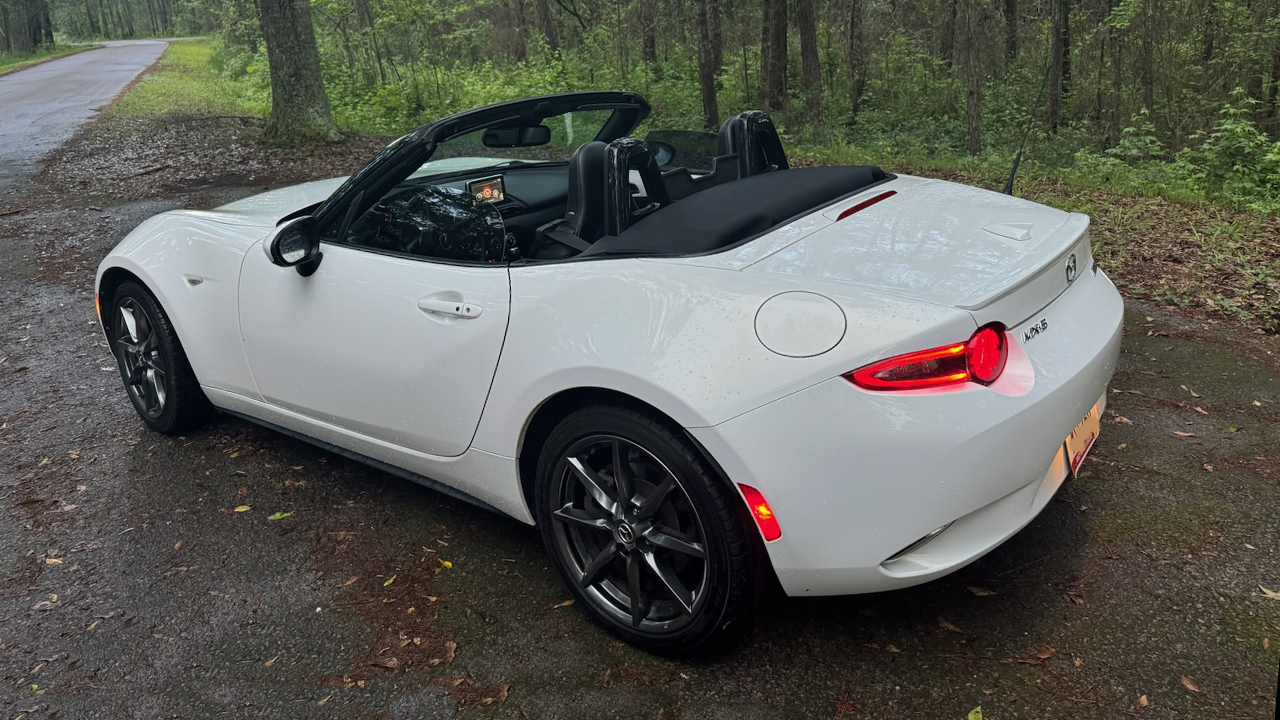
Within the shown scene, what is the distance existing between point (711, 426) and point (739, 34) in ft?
66.6

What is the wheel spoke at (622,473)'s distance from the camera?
2432 mm

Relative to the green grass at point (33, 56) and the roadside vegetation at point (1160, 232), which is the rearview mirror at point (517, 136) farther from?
the green grass at point (33, 56)

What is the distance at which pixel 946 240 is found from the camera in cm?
248

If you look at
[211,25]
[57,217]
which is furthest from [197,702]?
[211,25]

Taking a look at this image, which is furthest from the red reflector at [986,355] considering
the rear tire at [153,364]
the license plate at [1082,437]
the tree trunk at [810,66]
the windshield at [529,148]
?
the tree trunk at [810,66]

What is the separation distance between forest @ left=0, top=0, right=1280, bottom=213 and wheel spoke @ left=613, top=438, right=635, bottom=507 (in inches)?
301

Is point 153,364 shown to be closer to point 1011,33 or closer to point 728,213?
point 728,213

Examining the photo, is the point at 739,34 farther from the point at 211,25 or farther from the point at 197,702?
the point at 211,25

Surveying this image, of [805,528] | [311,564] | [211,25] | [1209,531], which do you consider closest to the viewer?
[805,528]

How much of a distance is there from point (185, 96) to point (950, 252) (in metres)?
23.2

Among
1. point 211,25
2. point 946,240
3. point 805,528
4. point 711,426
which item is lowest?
point 805,528

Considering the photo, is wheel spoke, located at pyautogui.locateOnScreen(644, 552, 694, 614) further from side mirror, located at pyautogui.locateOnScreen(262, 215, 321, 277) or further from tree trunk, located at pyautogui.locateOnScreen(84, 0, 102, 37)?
tree trunk, located at pyautogui.locateOnScreen(84, 0, 102, 37)

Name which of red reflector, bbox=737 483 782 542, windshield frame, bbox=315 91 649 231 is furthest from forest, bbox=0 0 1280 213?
red reflector, bbox=737 483 782 542

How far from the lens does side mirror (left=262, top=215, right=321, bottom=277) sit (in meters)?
3.13
